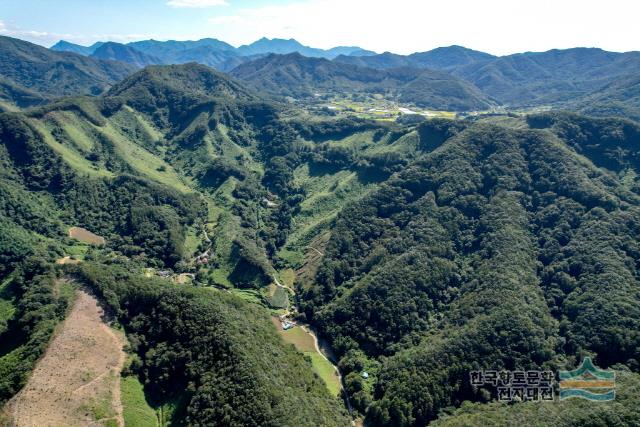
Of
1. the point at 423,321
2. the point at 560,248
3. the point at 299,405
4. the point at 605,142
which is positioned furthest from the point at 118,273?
the point at 605,142

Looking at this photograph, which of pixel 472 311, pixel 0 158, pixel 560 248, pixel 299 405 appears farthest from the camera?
pixel 0 158

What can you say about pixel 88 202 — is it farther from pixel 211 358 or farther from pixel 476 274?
pixel 476 274

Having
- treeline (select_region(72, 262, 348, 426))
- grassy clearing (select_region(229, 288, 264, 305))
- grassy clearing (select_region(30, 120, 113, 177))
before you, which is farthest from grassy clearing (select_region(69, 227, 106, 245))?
Answer: grassy clearing (select_region(229, 288, 264, 305))

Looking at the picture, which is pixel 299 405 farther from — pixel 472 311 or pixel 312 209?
pixel 312 209

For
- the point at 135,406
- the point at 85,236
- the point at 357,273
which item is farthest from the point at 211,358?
the point at 85,236

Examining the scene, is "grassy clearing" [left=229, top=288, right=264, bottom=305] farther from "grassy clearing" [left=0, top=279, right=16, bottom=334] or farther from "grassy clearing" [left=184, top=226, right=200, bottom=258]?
"grassy clearing" [left=0, top=279, right=16, bottom=334]

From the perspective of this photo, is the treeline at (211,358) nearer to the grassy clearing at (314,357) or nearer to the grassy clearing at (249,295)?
the grassy clearing at (314,357)

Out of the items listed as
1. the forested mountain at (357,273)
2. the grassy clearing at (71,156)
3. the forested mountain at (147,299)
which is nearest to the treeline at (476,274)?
the forested mountain at (357,273)
